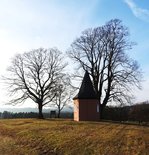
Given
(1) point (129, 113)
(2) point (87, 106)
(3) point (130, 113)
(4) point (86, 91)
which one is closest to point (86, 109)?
(2) point (87, 106)

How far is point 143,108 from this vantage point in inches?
1907

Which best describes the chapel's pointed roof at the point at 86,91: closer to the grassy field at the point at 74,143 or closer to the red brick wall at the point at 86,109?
the red brick wall at the point at 86,109

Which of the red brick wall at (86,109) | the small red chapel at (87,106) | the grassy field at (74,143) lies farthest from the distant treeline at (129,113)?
the grassy field at (74,143)

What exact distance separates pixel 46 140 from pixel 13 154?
12.1 ft

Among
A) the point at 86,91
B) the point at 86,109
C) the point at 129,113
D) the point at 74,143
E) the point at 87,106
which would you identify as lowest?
the point at 74,143

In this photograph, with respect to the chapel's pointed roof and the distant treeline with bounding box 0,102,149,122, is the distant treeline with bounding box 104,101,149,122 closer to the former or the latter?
the distant treeline with bounding box 0,102,149,122

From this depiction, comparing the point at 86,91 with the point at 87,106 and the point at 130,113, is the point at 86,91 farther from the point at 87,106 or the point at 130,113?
the point at 130,113

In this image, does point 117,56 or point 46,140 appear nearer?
point 46,140

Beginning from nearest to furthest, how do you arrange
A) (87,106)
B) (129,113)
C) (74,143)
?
(74,143) < (87,106) < (129,113)

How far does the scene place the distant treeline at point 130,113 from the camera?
159 feet

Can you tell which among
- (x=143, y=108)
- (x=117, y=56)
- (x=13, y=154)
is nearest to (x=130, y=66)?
(x=117, y=56)

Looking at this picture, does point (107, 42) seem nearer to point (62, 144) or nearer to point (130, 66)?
point (130, 66)

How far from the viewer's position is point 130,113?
51.4 meters

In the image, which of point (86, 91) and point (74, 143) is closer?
point (74, 143)
